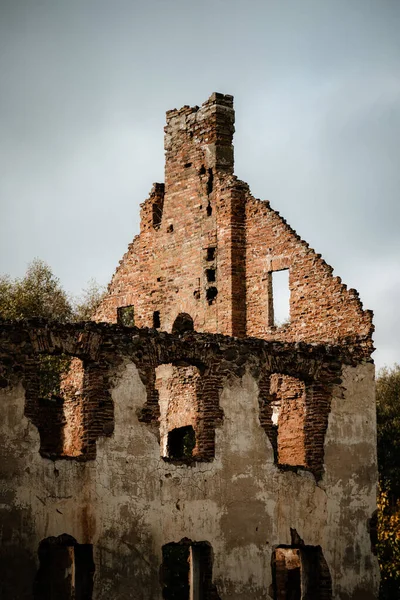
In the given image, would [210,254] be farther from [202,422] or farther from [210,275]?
[202,422]

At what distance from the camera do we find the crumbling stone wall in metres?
19.6

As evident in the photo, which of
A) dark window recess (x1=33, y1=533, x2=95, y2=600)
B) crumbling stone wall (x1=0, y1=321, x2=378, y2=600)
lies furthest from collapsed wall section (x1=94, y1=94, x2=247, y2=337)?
dark window recess (x1=33, y1=533, x2=95, y2=600)

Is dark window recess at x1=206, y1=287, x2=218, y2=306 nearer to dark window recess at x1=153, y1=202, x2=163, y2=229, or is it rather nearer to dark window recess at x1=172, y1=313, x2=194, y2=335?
dark window recess at x1=172, y1=313, x2=194, y2=335

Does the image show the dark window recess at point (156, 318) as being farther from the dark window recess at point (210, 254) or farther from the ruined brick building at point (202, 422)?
the dark window recess at point (210, 254)

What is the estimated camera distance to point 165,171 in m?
29.8

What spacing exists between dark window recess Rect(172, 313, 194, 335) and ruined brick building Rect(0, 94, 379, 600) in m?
0.05

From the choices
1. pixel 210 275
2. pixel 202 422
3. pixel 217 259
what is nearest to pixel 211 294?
pixel 210 275

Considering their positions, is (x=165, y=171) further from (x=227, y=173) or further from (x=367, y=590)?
(x=367, y=590)

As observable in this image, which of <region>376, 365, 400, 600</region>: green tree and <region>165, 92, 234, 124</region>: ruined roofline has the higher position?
<region>165, 92, 234, 124</region>: ruined roofline

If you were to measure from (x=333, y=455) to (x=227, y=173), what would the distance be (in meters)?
8.10

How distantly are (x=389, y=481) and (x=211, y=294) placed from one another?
11995 millimetres

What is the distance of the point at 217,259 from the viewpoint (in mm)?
27906

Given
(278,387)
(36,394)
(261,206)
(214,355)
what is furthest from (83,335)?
(261,206)

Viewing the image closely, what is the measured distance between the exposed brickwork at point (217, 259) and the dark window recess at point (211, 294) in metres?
0.02
